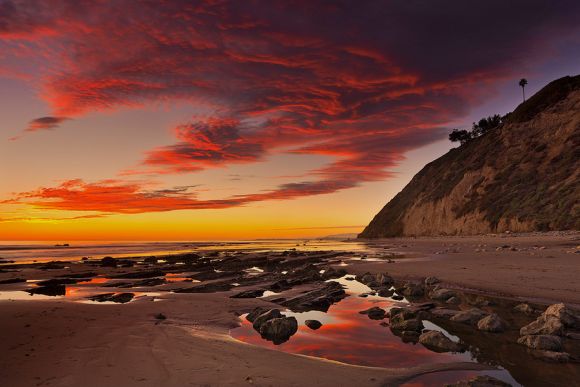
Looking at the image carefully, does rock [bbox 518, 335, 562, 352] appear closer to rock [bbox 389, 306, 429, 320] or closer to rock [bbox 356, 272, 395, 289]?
rock [bbox 389, 306, 429, 320]

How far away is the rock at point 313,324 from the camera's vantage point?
10820mm

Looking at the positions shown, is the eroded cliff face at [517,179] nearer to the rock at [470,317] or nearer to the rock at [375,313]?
the rock at [470,317]

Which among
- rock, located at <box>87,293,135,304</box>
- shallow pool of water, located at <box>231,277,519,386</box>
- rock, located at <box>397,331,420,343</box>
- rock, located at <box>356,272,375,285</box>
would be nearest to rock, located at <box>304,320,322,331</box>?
shallow pool of water, located at <box>231,277,519,386</box>

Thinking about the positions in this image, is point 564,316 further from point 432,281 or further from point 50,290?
point 50,290

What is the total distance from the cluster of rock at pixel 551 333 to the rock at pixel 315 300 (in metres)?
6.51

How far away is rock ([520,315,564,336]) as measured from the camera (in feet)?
28.7

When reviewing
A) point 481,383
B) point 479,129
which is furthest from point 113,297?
point 479,129

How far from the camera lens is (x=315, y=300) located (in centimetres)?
1441

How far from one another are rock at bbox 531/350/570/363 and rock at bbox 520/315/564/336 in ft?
4.03

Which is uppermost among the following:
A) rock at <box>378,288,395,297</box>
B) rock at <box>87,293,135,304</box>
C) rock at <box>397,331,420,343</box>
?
rock at <box>87,293,135,304</box>

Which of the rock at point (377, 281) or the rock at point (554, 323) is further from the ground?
the rock at point (554, 323)

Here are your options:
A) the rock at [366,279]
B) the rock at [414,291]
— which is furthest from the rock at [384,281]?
the rock at [414,291]

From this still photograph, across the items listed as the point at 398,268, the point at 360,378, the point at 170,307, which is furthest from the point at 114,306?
the point at 398,268

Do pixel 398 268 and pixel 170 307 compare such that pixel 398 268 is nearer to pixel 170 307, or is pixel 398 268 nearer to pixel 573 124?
pixel 170 307
